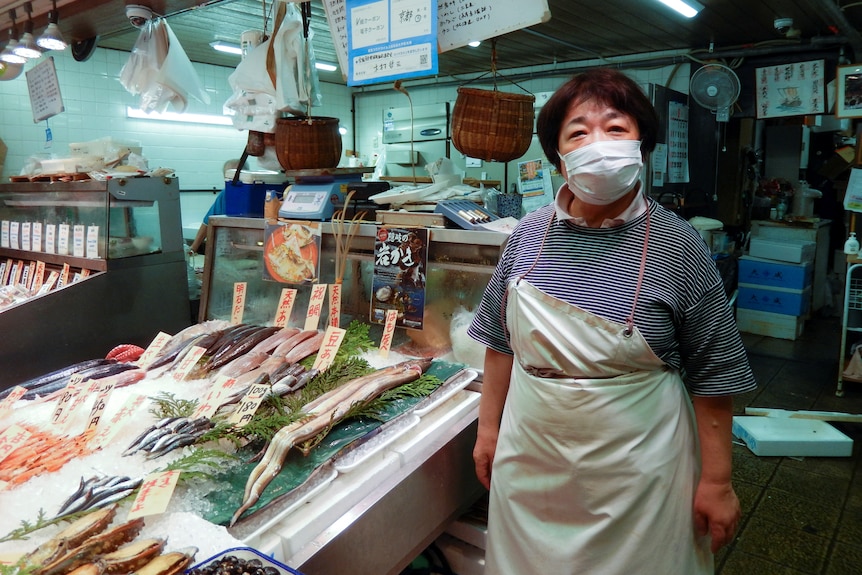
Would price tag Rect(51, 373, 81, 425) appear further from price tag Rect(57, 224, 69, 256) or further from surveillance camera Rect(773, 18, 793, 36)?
surveillance camera Rect(773, 18, 793, 36)

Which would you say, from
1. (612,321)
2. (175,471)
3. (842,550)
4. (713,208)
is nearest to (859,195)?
(713,208)

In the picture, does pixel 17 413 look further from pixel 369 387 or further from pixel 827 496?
pixel 827 496

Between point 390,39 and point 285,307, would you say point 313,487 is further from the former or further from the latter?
point 390,39

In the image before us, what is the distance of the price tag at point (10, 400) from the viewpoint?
2219 mm

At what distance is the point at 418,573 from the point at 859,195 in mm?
6363

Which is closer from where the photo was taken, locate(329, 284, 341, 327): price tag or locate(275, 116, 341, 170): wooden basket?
locate(329, 284, 341, 327): price tag

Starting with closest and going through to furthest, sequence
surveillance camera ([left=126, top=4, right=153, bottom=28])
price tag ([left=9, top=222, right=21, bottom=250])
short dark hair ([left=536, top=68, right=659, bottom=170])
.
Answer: short dark hair ([left=536, top=68, right=659, bottom=170])
surveillance camera ([left=126, top=4, right=153, bottom=28])
price tag ([left=9, top=222, right=21, bottom=250])

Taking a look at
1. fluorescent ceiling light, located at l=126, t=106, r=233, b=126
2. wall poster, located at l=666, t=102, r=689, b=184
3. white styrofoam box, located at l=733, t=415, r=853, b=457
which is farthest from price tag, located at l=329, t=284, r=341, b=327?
fluorescent ceiling light, located at l=126, t=106, r=233, b=126

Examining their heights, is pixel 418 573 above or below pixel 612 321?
below

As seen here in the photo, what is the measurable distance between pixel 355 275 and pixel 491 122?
998 mm

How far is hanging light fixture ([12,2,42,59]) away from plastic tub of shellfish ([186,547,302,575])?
4.28 m

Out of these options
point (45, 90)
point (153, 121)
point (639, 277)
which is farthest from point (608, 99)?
point (153, 121)

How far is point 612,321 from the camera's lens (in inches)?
63.4

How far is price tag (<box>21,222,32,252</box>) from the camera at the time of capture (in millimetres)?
4484
